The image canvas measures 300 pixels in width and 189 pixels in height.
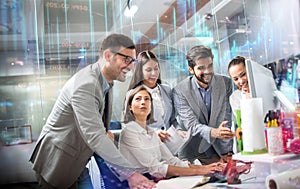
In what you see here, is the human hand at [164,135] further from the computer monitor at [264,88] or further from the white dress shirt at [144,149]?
the computer monitor at [264,88]

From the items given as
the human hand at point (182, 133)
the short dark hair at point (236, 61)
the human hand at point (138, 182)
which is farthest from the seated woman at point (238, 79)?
the human hand at point (138, 182)

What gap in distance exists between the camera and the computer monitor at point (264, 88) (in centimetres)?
126

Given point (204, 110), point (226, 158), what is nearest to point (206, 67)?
point (204, 110)

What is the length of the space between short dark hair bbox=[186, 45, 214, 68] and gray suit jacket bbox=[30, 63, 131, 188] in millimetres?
423

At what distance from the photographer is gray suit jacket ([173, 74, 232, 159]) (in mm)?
1289

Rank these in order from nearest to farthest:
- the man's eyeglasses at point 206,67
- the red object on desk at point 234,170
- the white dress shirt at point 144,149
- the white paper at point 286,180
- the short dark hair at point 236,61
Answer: the white paper at point 286,180 → the white dress shirt at point 144,149 → the red object on desk at point 234,170 → the man's eyeglasses at point 206,67 → the short dark hair at point 236,61

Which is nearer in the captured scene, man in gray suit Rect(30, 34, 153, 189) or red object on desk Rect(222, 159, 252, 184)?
man in gray suit Rect(30, 34, 153, 189)

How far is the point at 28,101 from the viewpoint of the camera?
1165 millimetres

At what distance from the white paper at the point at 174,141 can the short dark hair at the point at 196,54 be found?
30 cm

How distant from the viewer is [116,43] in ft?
3.73

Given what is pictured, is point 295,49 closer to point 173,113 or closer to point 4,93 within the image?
point 173,113

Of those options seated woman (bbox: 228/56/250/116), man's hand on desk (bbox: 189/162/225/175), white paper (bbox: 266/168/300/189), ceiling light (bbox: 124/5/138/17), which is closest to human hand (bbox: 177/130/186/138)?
man's hand on desk (bbox: 189/162/225/175)

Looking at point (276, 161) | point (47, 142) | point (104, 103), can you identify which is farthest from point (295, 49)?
point (47, 142)

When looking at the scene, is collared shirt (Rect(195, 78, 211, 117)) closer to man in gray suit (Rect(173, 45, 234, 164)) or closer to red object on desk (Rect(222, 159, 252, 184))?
man in gray suit (Rect(173, 45, 234, 164))
